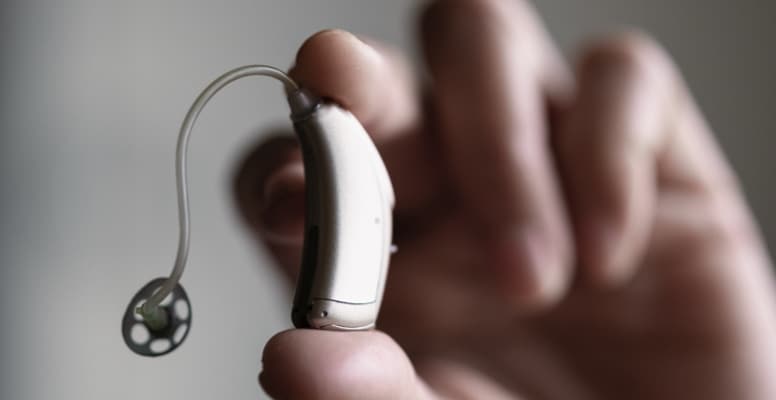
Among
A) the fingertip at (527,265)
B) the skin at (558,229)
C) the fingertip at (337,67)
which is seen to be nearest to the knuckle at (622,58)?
the skin at (558,229)

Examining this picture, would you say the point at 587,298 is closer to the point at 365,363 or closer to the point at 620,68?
the point at 620,68

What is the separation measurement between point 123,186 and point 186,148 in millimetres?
165

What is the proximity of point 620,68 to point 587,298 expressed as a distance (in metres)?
0.15

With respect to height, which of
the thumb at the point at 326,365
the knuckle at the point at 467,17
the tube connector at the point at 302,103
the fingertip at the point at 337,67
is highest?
the knuckle at the point at 467,17

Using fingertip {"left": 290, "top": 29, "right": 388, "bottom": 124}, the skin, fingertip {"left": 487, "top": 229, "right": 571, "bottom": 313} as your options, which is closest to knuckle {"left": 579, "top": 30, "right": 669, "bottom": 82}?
the skin

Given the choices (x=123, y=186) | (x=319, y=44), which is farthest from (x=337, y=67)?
(x=123, y=186)

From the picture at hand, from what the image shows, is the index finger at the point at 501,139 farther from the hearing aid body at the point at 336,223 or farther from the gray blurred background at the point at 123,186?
the hearing aid body at the point at 336,223

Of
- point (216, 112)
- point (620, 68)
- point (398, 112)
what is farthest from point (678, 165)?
point (216, 112)

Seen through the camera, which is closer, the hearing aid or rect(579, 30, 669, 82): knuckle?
the hearing aid

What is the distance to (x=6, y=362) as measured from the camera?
0.24m

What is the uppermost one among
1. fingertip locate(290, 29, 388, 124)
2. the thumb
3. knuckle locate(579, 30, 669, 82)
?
knuckle locate(579, 30, 669, 82)

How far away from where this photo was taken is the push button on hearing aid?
0.14m

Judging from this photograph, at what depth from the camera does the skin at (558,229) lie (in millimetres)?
368

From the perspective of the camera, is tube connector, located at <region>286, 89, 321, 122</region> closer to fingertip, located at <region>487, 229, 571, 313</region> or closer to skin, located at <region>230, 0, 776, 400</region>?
skin, located at <region>230, 0, 776, 400</region>
